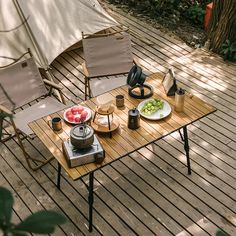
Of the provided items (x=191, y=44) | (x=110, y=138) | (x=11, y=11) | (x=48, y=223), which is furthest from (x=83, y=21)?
(x=48, y=223)

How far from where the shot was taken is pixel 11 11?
5012 millimetres

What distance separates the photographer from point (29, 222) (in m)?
0.60

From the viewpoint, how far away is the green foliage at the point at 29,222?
0.59m

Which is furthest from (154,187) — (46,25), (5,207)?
(5,207)

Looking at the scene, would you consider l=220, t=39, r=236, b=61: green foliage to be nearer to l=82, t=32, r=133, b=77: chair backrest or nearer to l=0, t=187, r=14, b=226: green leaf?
l=82, t=32, r=133, b=77: chair backrest

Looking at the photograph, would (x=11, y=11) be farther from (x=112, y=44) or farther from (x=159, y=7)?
(x=159, y=7)

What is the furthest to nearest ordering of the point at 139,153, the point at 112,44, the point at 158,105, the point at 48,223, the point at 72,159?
1. the point at 112,44
2. the point at 139,153
3. the point at 158,105
4. the point at 72,159
5. the point at 48,223

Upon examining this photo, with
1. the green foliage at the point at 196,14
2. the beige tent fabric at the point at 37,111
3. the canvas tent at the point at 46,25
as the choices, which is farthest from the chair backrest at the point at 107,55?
the green foliage at the point at 196,14

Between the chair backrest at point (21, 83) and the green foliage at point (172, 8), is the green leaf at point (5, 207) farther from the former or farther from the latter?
the green foliage at point (172, 8)

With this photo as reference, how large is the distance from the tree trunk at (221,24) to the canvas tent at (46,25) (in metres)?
1.67

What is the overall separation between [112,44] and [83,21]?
1.25 m

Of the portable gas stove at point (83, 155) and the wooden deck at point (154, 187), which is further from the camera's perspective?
the wooden deck at point (154, 187)

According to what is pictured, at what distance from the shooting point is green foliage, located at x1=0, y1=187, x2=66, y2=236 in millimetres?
592

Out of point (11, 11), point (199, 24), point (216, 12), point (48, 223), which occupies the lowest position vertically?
point (199, 24)
